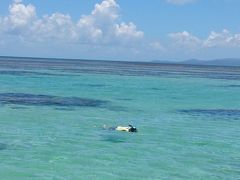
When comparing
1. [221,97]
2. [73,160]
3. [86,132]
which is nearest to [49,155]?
[73,160]

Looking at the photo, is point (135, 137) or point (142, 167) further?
point (135, 137)

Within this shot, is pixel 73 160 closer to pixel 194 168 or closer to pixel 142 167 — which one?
pixel 142 167

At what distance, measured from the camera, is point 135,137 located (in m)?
24.6

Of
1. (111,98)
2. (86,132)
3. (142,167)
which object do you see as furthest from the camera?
(111,98)

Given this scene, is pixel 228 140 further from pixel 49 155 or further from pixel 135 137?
pixel 49 155

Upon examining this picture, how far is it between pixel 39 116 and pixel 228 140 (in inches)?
492

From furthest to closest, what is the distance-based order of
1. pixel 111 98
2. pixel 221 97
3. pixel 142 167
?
1. pixel 221 97
2. pixel 111 98
3. pixel 142 167

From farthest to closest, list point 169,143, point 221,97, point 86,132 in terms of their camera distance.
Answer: point 221,97 < point 86,132 < point 169,143

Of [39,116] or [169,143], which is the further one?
Answer: [39,116]

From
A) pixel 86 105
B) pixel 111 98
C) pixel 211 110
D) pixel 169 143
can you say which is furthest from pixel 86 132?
pixel 111 98

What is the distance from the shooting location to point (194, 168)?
18.8 metres

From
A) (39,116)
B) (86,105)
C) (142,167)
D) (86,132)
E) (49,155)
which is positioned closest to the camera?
(142,167)

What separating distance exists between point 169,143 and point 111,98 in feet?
73.6

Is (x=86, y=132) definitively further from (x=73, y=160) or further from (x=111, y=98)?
(x=111, y=98)
